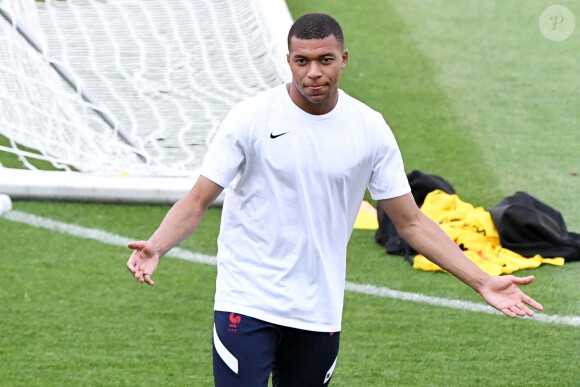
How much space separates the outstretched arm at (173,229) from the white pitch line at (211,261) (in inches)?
117

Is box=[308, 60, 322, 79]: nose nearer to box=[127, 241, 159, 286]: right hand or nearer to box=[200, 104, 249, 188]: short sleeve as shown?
box=[200, 104, 249, 188]: short sleeve

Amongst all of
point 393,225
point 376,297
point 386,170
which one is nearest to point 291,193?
point 386,170

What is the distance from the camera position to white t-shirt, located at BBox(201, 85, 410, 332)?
3852 millimetres

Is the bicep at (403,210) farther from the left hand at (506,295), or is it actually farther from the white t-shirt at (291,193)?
the left hand at (506,295)

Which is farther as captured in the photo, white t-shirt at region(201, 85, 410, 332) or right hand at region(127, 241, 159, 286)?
white t-shirt at region(201, 85, 410, 332)

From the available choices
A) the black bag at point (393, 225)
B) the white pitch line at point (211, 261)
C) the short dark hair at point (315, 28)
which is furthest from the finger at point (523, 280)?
the black bag at point (393, 225)

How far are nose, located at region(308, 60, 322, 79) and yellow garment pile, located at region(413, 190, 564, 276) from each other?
3399mm

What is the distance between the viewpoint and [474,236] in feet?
23.9

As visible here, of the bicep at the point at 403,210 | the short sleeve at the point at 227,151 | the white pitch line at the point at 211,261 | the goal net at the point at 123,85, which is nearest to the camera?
the short sleeve at the point at 227,151

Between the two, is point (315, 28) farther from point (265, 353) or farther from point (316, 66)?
point (265, 353)

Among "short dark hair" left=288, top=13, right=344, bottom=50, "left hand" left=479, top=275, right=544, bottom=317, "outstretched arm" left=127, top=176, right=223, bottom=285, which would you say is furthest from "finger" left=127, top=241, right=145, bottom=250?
"left hand" left=479, top=275, right=544, bottom=317

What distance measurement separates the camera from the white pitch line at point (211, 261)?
6.48 meters

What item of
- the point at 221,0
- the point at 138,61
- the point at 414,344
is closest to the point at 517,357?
the point at 414,344

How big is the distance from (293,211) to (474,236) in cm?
359
